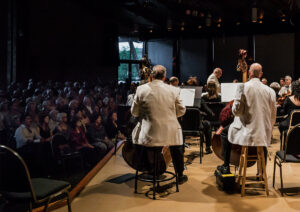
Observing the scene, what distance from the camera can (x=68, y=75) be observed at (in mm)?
11766

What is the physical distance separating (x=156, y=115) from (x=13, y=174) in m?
1.73

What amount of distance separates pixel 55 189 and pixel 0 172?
1.43 feet

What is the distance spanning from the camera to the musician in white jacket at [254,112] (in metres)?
3.61

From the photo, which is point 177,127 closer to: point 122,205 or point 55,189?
point 122,205

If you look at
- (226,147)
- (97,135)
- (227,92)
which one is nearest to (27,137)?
(97,135)

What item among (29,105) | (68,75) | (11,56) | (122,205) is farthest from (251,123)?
(68,75)

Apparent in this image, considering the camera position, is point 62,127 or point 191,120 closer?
point 62,127

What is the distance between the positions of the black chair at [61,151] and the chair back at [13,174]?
7.04ft

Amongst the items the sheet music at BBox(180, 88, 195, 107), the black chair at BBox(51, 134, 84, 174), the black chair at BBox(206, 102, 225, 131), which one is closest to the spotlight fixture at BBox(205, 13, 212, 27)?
the black chair at BBox(206, 102, 225, 131)

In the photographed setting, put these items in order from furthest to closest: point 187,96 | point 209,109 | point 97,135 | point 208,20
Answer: point 208,20
point 209,109
point 97,135
point 187,96

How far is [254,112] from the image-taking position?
3.62 meters

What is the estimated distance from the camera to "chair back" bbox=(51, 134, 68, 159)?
14.9 feet

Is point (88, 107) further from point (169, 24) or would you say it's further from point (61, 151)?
point (169, 24)

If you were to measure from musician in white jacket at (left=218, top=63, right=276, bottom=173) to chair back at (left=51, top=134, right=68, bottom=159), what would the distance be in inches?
95.2
